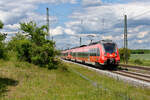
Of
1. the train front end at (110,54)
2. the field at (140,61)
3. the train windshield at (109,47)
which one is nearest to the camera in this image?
the train front end at (110,54)

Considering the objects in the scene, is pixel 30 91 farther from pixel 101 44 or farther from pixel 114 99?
pixel 101 44

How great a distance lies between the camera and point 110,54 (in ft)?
85.2

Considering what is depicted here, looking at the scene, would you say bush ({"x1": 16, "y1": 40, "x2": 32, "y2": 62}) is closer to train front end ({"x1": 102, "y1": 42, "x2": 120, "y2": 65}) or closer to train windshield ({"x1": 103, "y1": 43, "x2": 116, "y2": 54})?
train front end ({"x1": 102, "y1": 42, "x2": 120, "y2": 65})

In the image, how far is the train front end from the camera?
1016 inches

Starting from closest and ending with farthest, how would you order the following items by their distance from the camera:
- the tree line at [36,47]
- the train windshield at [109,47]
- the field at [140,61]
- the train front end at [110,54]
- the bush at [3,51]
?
the bush at [3,51] < the tree line at [36,47] < the train front end at [110,54] < the train windshield at [109,47] < the field at [140,61]

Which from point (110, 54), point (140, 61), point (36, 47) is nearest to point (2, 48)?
point (36, 47)

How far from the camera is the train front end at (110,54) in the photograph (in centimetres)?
2580

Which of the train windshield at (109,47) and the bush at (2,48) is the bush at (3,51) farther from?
the train windshield at (109,47)

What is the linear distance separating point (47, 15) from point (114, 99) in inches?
1115

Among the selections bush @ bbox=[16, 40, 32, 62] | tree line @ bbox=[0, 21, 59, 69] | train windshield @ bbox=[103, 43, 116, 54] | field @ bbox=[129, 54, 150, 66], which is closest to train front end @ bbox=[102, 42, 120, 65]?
train windshield @ bbox=[103, 43, 116, 54]

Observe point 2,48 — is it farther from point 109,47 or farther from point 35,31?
point 109,47

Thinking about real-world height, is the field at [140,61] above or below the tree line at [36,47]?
below

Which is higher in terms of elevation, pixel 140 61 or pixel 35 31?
pixel 35 31

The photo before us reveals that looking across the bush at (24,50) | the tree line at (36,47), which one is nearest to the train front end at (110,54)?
the tree line at (36,47)
